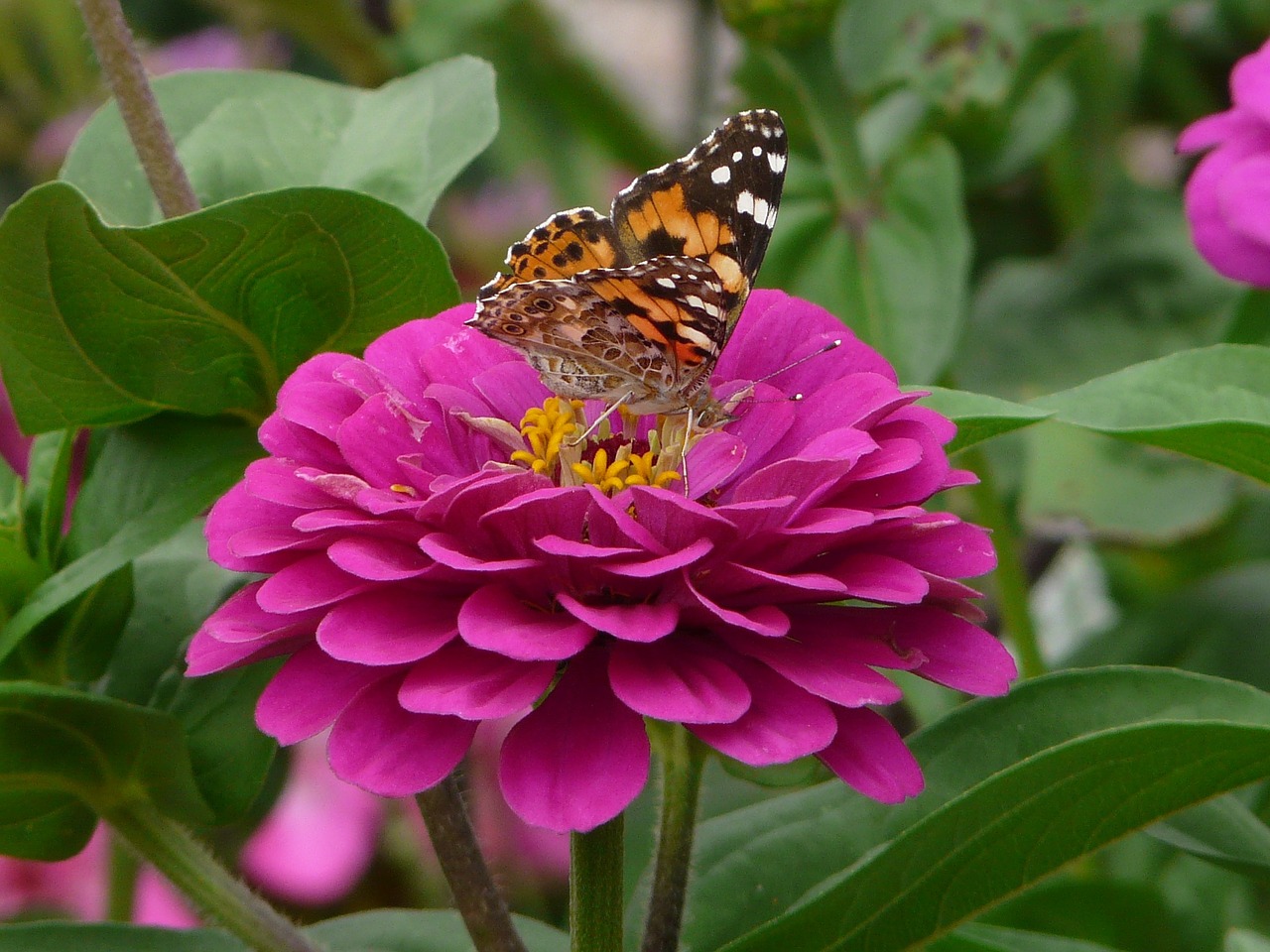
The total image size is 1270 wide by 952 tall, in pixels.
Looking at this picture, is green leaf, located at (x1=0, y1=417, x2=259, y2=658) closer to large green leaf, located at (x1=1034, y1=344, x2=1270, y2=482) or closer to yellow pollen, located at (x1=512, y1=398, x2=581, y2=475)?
yellow pollen, located at (x1=512, y1=398, x2=581, y2=475)

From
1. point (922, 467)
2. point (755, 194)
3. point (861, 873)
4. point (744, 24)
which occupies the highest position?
point (744, 24)

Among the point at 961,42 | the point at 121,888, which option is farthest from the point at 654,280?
the point at 961,42

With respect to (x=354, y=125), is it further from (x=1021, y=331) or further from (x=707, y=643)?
(x=1021, y=331)

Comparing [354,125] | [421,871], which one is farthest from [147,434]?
[421,871]

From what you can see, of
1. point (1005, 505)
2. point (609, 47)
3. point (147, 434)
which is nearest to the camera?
point (147, 434)

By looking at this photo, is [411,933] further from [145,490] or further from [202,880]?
[145,490]

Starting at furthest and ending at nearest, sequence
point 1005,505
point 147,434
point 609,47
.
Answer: point 609,47 < point 1005,505 < point 147,434

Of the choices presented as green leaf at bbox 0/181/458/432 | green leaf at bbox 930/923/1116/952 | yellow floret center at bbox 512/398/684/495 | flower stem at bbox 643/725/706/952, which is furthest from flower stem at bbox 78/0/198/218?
green leaf at bbox 930/923/1116/952

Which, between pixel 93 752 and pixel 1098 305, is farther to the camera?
pixel 1098 305
